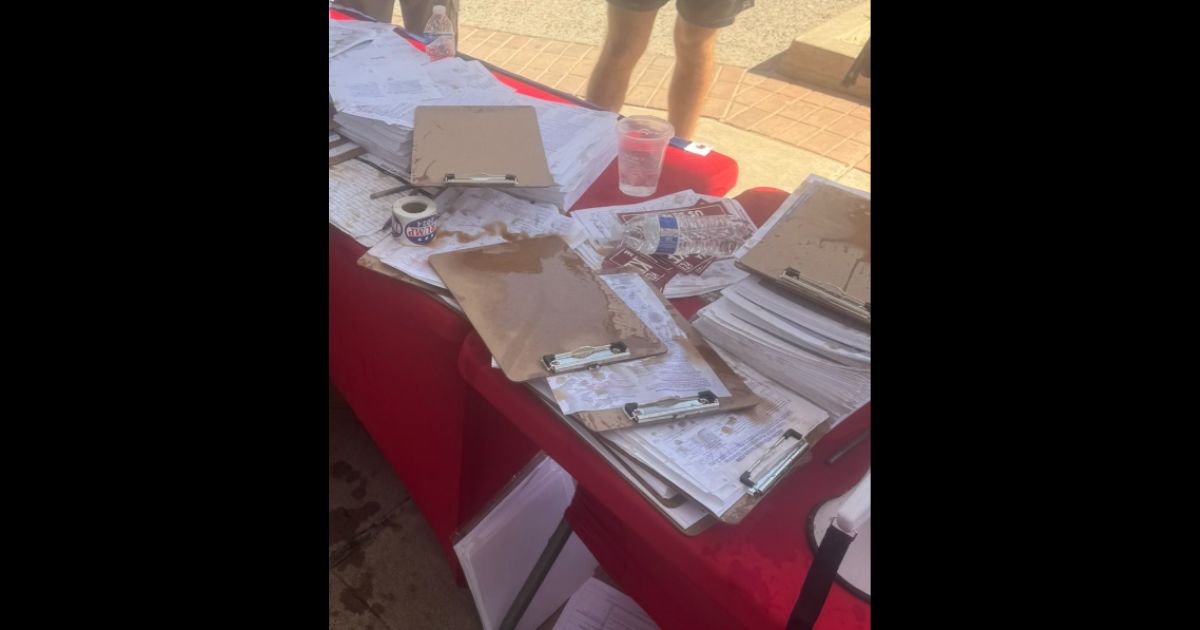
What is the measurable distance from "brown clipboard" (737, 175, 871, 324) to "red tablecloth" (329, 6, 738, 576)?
43 cm

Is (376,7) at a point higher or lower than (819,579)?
lower

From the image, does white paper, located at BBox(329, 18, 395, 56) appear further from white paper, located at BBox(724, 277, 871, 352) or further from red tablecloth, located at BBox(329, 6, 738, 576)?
white paper, located at BBox(724, 277, 871, 352)

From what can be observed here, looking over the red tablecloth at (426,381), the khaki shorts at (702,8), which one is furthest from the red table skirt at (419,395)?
the khaki shorts at (702,8)

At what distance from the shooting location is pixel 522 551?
1372mm

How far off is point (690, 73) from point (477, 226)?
5.42 ft

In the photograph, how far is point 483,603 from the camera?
133cm

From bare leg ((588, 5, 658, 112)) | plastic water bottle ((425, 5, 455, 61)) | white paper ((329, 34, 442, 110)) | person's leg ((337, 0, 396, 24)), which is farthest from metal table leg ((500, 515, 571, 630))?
person's leg ((337, 0, 396, 24))

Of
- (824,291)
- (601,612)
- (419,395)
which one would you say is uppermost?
(824,291)

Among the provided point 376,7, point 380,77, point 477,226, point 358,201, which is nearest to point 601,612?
point 477,226

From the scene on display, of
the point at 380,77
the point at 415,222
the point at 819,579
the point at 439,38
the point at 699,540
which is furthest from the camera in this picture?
the point at 439,38

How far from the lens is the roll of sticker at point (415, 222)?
1241 millimetres

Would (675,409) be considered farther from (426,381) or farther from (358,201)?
(358,201)

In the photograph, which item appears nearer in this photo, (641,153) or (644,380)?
(644,380)

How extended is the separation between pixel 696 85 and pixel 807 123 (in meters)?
0.77
